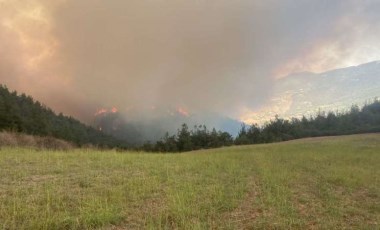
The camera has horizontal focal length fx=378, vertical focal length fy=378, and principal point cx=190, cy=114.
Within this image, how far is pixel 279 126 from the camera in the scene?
121 meters

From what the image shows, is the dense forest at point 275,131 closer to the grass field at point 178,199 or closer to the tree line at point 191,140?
the tree line at point 191,140

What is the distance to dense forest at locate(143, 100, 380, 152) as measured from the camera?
336 feet

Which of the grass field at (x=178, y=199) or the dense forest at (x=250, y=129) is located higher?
the dense forest at (x=250, y=129)

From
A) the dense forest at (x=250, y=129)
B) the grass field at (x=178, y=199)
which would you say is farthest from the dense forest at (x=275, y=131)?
the grass field at (x=178, y=199)

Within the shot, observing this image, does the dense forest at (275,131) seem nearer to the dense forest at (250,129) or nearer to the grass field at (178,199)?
the dense forest at (250,129)

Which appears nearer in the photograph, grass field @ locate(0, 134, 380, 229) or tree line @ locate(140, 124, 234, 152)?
grass field @ locate(0, 134, 380, 229)

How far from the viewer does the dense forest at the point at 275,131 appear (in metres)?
102

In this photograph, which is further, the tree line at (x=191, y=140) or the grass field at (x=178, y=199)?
the tree line at (x=191, y=140)

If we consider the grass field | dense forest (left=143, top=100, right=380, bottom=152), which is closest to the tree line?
dense forest (left=143, top=100, right=380, bottom=152)

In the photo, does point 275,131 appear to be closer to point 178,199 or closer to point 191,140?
point 191,140

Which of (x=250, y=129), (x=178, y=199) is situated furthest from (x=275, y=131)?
(x=178, y=199)

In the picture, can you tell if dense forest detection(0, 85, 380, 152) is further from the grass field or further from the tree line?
the grass field

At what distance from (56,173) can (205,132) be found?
3790 inches

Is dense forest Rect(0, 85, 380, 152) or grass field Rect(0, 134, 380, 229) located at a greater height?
dense forest Rect(0, 85, 380, 152)
